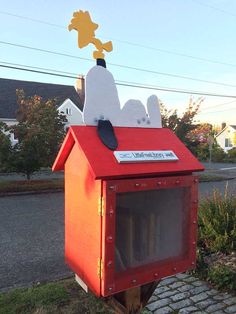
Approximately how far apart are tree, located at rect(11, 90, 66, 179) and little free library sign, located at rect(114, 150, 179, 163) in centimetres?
1069

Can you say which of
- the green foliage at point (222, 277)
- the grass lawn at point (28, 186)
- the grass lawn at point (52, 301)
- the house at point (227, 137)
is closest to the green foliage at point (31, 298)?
the grass lawn at point (52, 301)

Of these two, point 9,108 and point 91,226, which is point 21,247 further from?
point 9,108

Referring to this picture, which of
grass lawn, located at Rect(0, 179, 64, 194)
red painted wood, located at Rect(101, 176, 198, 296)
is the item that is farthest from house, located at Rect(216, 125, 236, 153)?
red painted wood, located at Rect(101, 176, 198, 296)

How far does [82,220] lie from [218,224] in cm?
276

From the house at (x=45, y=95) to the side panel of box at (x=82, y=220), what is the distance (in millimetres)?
25220

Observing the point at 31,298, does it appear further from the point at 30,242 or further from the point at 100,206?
the point at 30,242

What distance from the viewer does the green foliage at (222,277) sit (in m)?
3.35

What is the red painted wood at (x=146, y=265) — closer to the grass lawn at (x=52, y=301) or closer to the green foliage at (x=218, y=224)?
the grass lawn at (x=52, y=301)

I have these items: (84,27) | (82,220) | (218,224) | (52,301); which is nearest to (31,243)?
(52,301)

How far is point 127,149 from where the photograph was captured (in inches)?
72.3

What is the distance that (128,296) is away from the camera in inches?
78.8

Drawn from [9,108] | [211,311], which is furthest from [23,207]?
[9,108]

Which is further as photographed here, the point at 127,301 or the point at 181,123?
the point at 181,123

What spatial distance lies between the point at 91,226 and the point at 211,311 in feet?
6.03
